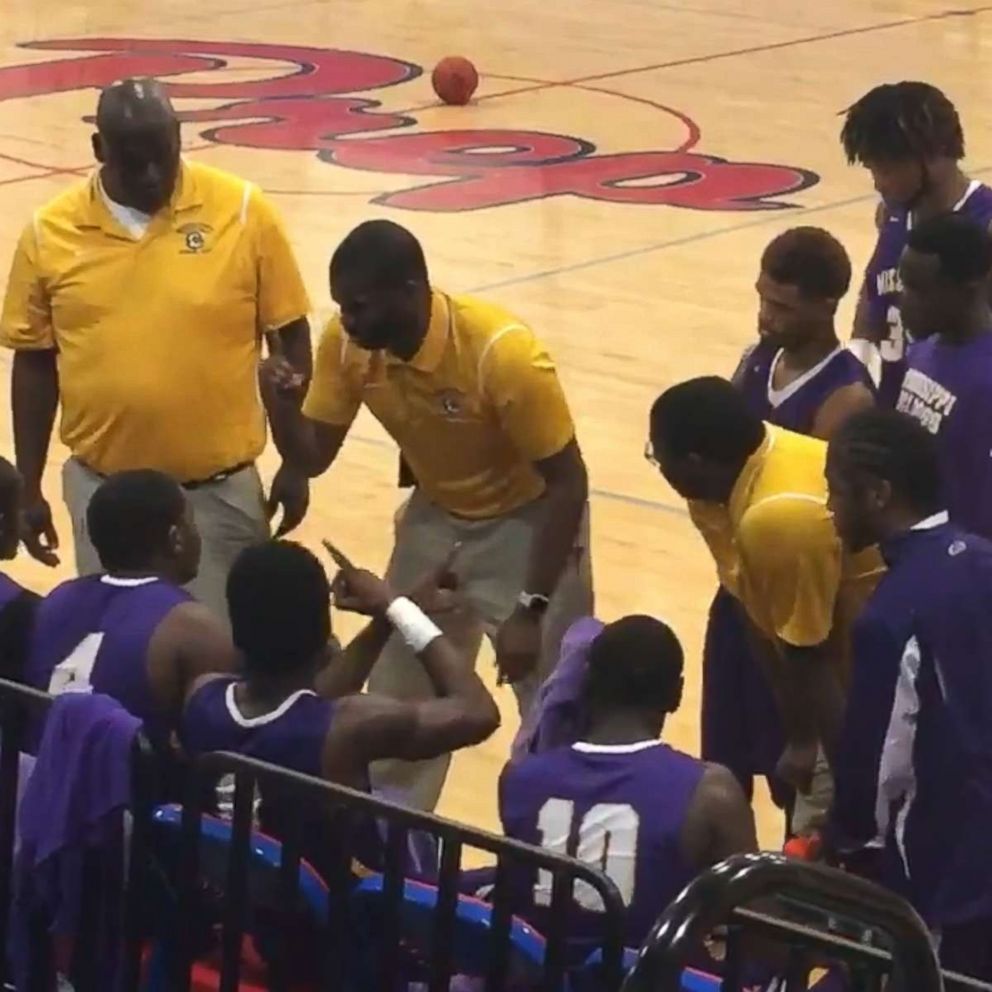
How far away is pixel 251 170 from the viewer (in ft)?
43.3

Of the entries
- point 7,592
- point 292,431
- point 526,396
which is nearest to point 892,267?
point 526,396

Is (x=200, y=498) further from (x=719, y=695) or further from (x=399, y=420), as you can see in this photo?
(x=719, y=695)

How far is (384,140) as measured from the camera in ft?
46.3

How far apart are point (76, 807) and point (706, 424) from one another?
57.3 inches

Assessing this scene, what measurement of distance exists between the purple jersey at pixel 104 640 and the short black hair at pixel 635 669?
2.58 ft

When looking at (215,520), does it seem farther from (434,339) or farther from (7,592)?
(7,592)

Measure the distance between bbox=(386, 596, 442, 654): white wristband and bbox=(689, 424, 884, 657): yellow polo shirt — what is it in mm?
611

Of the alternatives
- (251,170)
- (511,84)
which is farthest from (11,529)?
(511,84)

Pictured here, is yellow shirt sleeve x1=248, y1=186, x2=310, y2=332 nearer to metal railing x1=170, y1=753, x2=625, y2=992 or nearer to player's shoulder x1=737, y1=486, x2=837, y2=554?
player's shoulder x1=737, y1=486, x2=837, y2=554

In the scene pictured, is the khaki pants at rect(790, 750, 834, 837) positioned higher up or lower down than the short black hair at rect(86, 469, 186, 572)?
lower down

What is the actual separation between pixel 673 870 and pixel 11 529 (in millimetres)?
1723

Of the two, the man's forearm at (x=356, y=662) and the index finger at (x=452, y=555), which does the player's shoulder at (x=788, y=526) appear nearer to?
the man's forearm at (x=356, y=662)

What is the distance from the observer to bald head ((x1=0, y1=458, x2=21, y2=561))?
4730 millimetres

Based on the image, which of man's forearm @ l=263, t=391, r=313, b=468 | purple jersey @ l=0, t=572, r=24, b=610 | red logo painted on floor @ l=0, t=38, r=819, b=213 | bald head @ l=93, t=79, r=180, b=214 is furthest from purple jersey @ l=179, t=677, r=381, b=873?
red logo painted on floor @ l=0, t=38, r=819, b=213
